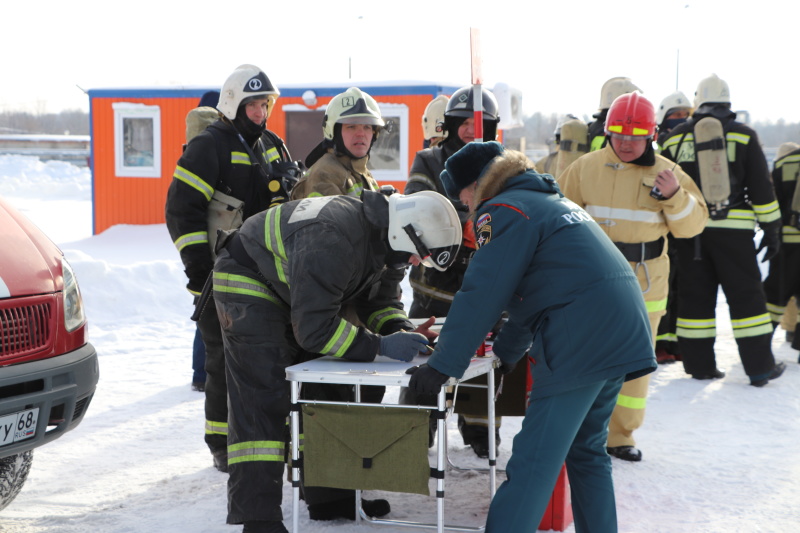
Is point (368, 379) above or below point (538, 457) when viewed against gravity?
above

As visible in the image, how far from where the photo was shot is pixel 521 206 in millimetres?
3145

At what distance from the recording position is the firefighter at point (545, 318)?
3.10 metres

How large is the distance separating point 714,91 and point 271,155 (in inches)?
147

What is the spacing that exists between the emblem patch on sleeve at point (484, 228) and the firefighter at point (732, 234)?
13.4 ft

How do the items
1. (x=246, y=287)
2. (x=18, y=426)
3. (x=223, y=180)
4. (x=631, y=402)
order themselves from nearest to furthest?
(x=18, y=426)
(x=246, y=287)
(x=631, y=402)
(x=223, y=180)

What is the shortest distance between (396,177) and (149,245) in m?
4.48

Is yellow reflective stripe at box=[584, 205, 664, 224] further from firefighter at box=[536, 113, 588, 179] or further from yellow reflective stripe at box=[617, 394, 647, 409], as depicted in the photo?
firefighter at box=[536, 113, 588, 179]

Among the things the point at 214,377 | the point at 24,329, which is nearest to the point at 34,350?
the point at 24,329

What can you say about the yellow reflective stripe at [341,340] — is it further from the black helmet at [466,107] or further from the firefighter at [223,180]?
the black helmet at [466,107]

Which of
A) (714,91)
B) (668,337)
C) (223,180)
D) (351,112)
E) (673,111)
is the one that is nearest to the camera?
(351,112)

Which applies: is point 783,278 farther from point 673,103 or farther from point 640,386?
point 640,386

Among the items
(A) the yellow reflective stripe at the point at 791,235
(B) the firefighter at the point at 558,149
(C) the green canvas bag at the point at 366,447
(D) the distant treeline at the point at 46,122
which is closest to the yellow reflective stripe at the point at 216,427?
(C) the green canvas bag at the point at 366,447

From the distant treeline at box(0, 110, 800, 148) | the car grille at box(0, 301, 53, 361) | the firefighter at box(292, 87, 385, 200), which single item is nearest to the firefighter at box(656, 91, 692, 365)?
the firefighter at box(292, 87, 385, 200)

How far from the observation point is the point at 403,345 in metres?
3.59
